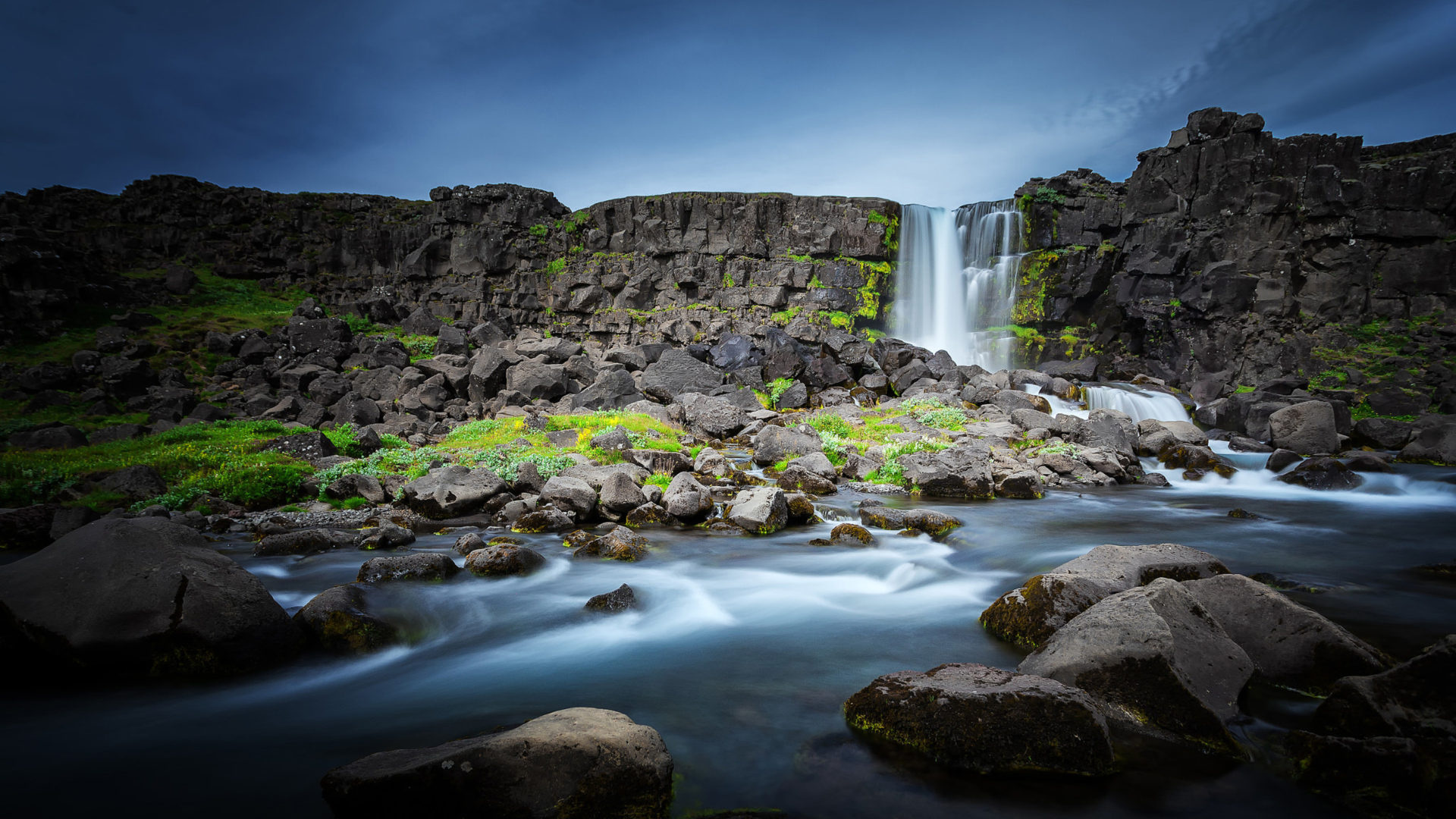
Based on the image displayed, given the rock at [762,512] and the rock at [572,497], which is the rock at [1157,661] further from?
the rock at [572,497]

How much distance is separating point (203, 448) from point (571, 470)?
8.75 m

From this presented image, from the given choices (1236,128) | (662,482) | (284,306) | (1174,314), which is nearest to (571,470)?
(662,482)

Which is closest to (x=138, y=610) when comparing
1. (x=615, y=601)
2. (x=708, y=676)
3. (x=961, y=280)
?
(x=615, y=601)

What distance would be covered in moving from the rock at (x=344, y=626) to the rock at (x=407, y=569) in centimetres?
128

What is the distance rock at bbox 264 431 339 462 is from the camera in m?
14.6

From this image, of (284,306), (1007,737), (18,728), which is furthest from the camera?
(284,306)

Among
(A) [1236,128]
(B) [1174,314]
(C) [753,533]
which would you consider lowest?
(C) [753,533]

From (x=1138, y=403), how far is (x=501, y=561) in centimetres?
2608

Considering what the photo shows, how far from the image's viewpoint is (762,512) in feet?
34.9

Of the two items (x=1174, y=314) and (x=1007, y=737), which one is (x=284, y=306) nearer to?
(x=1007, y=737)

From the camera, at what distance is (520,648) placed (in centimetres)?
625

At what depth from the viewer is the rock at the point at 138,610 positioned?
16.1ft

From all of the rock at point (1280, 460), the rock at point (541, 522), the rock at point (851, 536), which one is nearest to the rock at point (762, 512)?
the rock at point (851, 536)

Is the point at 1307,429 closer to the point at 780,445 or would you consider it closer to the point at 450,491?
the point at 780,445
